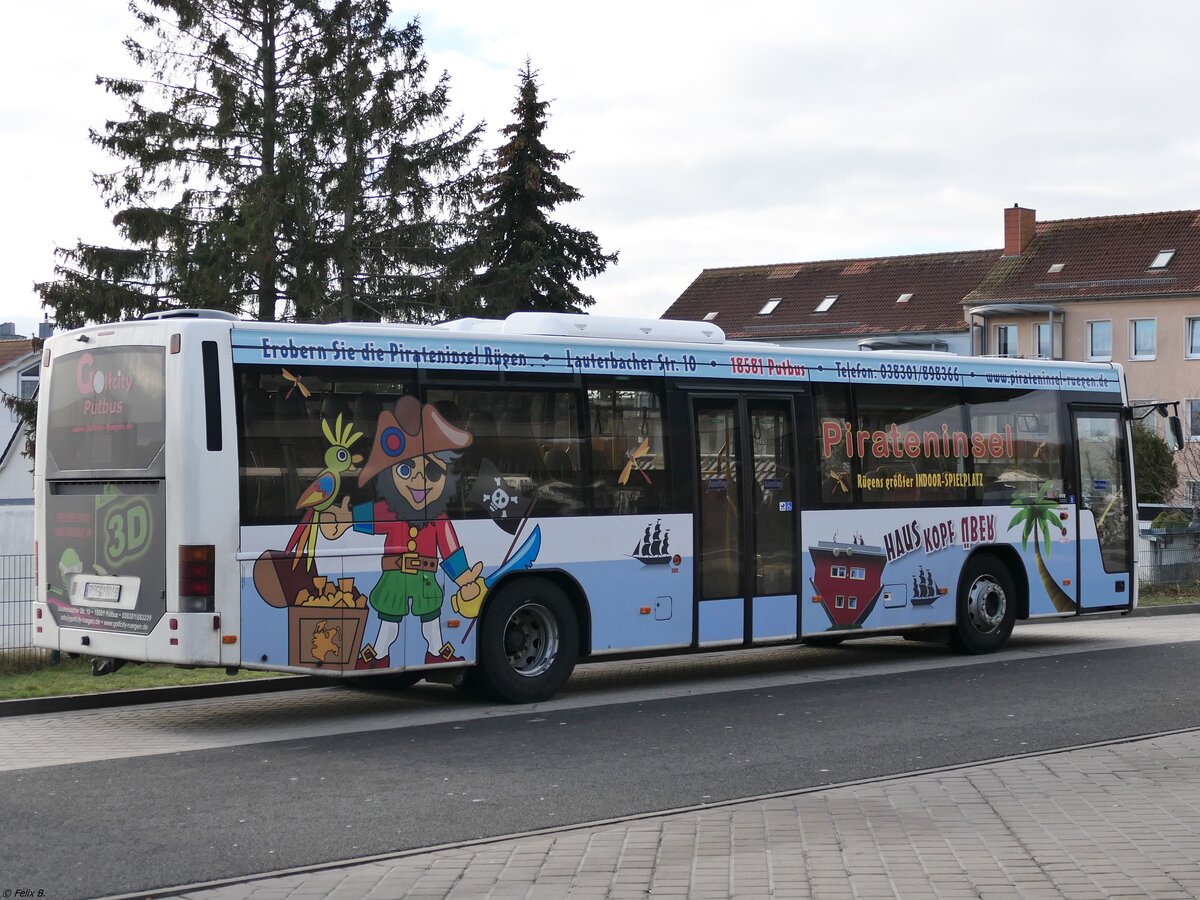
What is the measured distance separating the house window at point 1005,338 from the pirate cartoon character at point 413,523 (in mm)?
55831

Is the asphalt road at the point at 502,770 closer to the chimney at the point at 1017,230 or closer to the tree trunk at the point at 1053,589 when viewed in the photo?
Answer: the tree trunk at the point at 1053,589

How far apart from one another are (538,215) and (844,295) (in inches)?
1334

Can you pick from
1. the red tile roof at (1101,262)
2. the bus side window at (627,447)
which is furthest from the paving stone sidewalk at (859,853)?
the red tile roof at (1101,262)

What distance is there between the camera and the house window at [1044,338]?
64000mm

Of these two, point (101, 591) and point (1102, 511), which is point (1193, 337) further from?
point (101, 591)

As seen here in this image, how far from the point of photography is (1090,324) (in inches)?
2518

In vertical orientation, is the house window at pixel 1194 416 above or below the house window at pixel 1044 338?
below

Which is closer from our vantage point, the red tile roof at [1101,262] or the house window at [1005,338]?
the red tile roof at [1101,262]

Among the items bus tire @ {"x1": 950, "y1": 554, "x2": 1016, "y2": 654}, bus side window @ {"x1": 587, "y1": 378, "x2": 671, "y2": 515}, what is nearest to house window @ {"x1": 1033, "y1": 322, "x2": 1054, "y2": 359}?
bus tire @ {"x1": 950, "y1": 554, "x2": 1016, "y2": 654}

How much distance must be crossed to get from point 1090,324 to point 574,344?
54.5 meters

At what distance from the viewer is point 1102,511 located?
708 inches

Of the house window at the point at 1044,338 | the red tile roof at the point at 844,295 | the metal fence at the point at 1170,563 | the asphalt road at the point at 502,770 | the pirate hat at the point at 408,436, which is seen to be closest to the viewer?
the asphalt road at the point at 502,770

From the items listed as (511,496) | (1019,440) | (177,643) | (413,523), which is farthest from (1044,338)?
(177,643)

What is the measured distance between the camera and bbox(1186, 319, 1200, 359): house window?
61.4 metres
